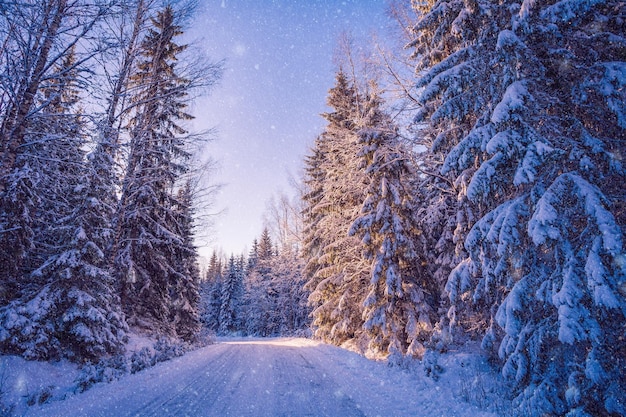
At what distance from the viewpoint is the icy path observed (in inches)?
201

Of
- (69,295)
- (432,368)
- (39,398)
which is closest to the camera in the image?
(39,398)

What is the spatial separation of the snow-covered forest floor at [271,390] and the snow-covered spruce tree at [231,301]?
152ft

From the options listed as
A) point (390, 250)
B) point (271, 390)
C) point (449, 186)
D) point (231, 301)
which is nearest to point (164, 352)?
point (271, 390)

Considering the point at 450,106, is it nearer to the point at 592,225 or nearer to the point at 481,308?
the point at 592,225

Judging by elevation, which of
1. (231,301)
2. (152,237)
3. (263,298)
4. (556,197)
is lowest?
(231,301)

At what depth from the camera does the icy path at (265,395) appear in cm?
510

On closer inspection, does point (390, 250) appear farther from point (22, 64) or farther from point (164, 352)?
point (22, 64)

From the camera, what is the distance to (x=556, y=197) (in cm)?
469

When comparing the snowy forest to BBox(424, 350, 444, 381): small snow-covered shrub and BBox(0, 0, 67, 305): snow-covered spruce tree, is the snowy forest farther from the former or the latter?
BBox(424, 350, 444, 381): small snow-covered shrub

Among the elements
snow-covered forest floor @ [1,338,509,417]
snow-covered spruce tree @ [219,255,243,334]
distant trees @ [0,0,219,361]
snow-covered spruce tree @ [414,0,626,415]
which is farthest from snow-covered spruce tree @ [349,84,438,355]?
snow-covered spruce tree @ [219,255,243,334]

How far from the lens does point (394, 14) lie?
11.5 metres

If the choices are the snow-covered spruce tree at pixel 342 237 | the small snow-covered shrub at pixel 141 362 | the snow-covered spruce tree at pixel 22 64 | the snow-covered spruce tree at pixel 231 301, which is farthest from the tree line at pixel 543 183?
the snow-covered spruce tree at pixel 231 301

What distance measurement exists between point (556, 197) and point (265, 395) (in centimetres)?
643

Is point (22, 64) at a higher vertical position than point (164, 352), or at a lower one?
higher
